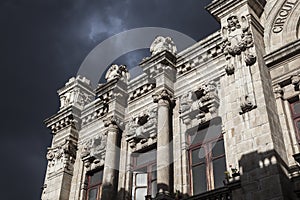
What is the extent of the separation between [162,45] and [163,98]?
3.14m

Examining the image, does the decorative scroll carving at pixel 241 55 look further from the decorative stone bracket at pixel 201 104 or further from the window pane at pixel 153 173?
the window pane at pixel 153 173

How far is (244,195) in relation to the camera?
12820mm

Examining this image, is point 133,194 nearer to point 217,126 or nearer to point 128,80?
point 217,126

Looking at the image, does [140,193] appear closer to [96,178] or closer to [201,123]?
[96,178]

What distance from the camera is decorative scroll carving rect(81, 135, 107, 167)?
20297 millimetres

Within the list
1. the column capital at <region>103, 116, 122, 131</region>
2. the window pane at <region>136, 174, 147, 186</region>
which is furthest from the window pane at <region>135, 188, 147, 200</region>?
the column capital at <region>103, 116, 122, 131</region>

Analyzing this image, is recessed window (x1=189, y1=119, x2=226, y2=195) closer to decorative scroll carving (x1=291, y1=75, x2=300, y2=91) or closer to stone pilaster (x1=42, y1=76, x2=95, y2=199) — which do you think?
decorative scroll carving (x1=291, y1=75, x2=300, y2=91)

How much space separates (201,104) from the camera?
56.3 ft

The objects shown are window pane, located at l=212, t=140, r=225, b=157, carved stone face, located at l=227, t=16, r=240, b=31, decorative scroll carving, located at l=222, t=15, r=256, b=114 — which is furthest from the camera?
carved stone face, located at l=227, t=16, r=240, b=31

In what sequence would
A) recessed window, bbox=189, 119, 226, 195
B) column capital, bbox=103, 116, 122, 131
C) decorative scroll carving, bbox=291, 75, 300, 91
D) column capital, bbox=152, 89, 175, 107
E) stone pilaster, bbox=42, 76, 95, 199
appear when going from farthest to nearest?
1. stone pilaster, bbox=42, 76, 95, 199
2. column capital, bbox=103, 116, 122, 131
3. column capital, bbox=152, 89, 175, 107
4. recessed window, bbox=189, 119, 226, 195
5. decorative scroll carving, bbox=291, 75, 300, 91

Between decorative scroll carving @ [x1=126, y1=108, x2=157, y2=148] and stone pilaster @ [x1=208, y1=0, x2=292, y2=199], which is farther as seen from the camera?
decorative scroll carving @ [x1=126, y1=108, x2=157, y2=148]

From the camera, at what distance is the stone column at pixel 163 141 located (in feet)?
51.7

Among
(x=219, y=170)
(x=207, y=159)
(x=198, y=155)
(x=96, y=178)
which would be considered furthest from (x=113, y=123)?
(x=219, y=170)

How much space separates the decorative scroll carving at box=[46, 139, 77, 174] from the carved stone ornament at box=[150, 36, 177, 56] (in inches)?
247
